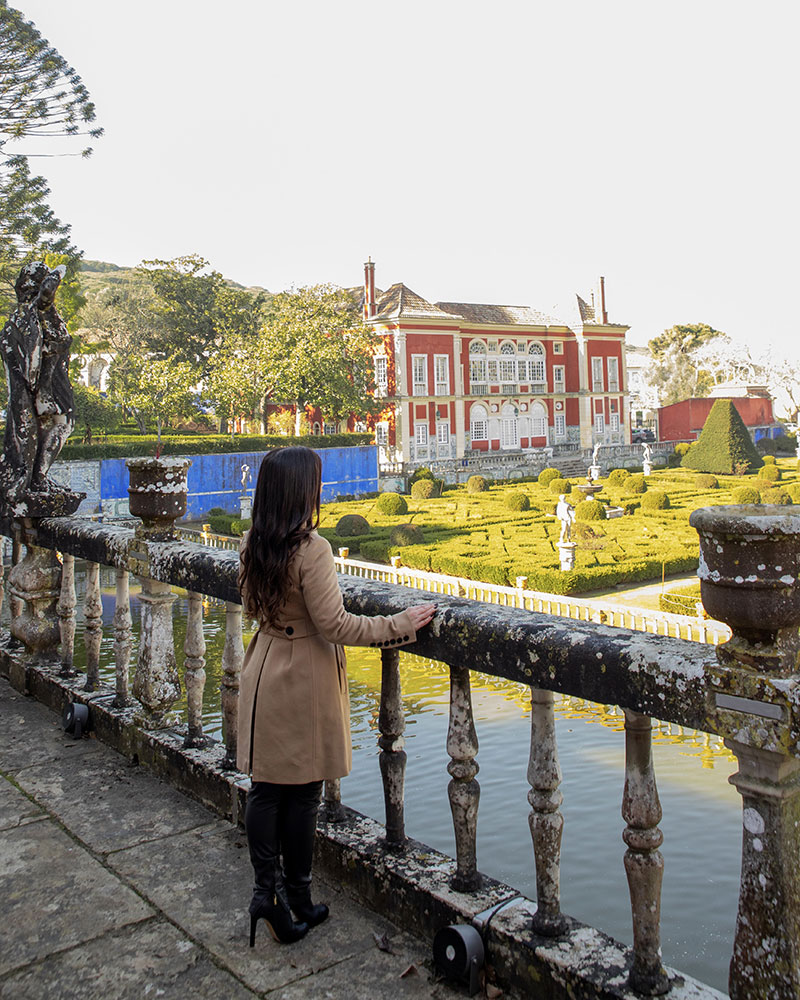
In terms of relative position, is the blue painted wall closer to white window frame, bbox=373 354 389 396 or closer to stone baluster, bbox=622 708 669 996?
white window frame, bbox=373 354 389 396

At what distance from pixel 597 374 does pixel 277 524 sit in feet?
160

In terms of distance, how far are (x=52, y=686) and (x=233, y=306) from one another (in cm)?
3973

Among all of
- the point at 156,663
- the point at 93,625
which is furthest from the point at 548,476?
the point at 156,663

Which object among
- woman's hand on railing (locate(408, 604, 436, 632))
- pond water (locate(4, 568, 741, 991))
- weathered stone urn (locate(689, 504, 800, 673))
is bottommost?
pond water (locate(4, 568, 741, 991))

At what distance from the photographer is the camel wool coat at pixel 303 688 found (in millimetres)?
2107

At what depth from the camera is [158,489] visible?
3355mm

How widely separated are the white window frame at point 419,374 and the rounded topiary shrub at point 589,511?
18146mm

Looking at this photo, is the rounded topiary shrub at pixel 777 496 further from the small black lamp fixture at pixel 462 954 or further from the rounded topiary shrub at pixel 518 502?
the small black lamp fixture at pixel 462 954

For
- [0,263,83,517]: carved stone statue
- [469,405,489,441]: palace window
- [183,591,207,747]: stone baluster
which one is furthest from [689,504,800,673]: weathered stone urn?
[469,405,489,441]: palace window

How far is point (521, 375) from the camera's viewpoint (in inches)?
1832

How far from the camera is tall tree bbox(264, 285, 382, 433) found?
34062 millimetres

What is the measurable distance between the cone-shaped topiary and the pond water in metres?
28.6

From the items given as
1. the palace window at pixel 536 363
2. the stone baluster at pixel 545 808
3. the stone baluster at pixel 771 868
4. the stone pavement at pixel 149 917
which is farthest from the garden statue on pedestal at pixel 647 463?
the stone baluster at pixel 771 868

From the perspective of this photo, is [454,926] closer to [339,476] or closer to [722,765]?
[722,765]
